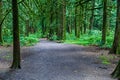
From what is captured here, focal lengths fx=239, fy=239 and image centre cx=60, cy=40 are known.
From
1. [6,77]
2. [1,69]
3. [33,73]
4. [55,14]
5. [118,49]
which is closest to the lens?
[6,77]

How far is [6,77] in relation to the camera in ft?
31.3

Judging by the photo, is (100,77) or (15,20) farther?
(15,20)

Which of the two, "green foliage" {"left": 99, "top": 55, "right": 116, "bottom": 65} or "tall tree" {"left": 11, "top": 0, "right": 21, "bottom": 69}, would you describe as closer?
"tall tree" {"left": 11, "top": 0, "right": 21, "bottom": 69}

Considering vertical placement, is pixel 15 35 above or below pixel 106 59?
above

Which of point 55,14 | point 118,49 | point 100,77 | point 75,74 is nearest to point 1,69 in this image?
point 75,74

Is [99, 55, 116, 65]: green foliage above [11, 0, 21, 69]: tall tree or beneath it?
beneath

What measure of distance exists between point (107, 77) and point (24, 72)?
11.9 feet

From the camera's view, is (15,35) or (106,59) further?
(106,59)

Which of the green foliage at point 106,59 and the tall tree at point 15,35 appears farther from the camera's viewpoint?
the green foliage at point 106,59

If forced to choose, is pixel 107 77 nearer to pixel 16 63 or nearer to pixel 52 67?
pixel 52 67

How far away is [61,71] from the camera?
1081 cm

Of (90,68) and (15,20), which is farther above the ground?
(15,20)

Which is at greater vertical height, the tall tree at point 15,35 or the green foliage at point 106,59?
the tall tree at point 15,35

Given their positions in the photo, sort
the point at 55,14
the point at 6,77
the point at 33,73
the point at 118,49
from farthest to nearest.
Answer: the point at 55,14 → the point at 118,49 → the point at 33,73 → the point at 6,77
